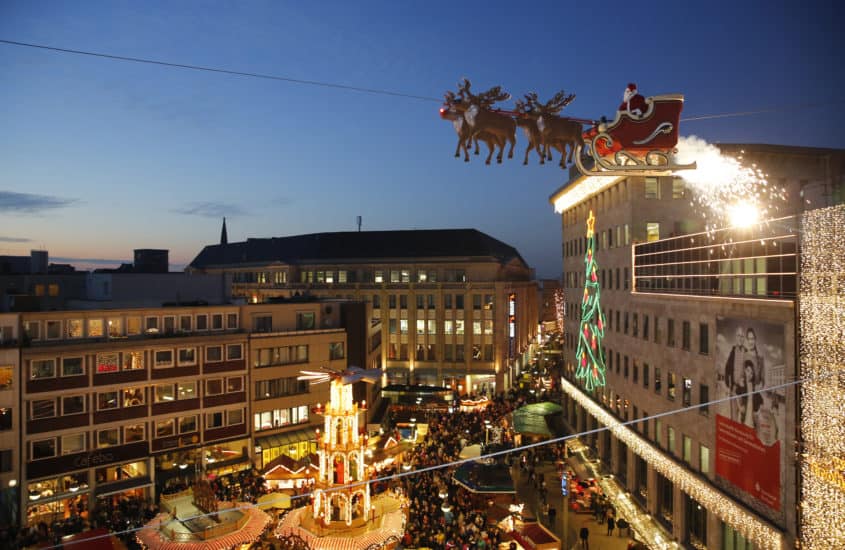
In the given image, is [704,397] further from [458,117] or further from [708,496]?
[458,117]

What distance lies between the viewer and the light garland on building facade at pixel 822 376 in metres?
15.7

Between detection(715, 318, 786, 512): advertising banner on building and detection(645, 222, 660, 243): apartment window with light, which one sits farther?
detection(645, 222, 660, 243): apartment window with light

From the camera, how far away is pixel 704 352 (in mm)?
25312

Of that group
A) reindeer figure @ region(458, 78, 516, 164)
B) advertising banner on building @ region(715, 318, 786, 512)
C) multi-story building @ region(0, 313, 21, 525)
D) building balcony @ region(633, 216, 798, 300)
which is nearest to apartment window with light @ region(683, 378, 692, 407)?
advertising banner on building @ region(715, 318, 786, 512)

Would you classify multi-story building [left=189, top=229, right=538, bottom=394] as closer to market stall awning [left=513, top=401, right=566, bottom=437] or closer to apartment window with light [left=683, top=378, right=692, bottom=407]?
market stall awning [left=513, top=401, right=566, bottom=437]

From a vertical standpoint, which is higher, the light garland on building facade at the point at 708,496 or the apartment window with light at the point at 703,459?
the apartment window with light at the point at 703,459

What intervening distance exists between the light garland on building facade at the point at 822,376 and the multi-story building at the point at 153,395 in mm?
31355

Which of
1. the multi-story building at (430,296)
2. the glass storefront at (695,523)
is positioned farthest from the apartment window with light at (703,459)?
the multi-story building at (430,296)

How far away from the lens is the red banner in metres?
18.9

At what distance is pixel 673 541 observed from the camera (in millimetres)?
27062

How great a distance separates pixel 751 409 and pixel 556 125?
14.2 metres

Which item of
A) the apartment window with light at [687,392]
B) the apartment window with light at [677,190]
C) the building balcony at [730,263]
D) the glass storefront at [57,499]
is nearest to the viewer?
the building balcony at [730,263]

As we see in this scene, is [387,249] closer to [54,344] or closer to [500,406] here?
[500,406]

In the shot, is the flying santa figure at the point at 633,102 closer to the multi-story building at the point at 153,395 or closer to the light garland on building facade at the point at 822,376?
the light garland on building facade at the point at 822,376
